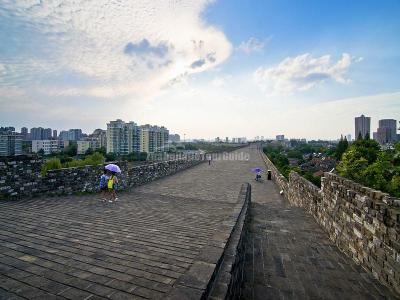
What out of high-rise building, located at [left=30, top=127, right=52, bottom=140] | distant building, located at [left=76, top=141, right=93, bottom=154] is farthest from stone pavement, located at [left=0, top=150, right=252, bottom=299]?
high-rise building, located at [left=30, top=127, right=52, bottom=140]

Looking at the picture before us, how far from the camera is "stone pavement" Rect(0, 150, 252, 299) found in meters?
2.71

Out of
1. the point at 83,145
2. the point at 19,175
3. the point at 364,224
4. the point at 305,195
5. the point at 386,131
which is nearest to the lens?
the point at 364,224

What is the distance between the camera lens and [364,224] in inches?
180

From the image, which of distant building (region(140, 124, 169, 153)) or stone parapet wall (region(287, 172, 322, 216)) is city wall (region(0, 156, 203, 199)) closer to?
stone parapet wall (region(287, 172, 322, 216))

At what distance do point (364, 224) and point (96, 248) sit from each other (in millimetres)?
4646

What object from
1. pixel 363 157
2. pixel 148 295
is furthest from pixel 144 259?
pixel 363 157

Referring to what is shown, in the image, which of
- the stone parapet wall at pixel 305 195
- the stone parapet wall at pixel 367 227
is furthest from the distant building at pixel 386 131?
the stone parapet wall at pixel 367 227

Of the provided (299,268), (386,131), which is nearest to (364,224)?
(299,268)

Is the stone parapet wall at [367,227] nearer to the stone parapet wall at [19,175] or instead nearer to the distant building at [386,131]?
the stone parapet wall at [19,175]

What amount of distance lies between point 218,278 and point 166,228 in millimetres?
2464

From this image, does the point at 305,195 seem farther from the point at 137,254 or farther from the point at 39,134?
the point at 39,134

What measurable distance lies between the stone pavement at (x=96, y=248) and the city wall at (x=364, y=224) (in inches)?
103

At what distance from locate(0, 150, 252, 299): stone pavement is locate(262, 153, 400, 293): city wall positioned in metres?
2.63

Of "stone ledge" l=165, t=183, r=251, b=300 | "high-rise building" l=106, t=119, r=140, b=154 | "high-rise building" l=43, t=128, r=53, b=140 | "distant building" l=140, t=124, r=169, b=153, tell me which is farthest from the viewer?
"high-rise building" l=43, t=128, r=53, b=140
